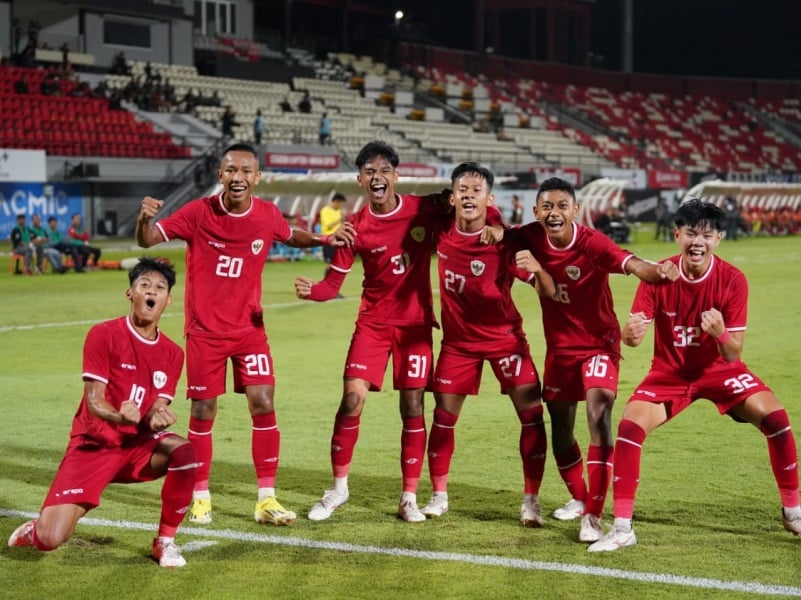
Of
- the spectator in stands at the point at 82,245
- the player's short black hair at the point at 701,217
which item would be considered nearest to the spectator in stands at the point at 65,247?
the spectator in stands at the point at 82,245

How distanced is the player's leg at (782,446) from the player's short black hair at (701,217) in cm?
92

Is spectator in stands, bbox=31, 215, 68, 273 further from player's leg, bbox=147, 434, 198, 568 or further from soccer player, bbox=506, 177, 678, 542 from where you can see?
player's leg, bbox=147, 434, 198, 568

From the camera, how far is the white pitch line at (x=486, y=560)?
538 centimetres

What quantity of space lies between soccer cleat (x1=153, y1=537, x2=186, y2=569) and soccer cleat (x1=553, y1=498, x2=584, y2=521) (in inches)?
85.2

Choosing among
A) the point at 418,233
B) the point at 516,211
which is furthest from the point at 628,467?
the point at 516,211

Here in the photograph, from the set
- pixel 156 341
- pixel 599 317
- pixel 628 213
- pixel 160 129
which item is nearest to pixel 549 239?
pixel 599 317

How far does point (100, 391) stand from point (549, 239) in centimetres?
258

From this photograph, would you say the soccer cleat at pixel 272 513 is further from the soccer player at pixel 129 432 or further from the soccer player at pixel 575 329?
the soccer player at pixel 575 329

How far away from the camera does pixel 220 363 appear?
7.02 m

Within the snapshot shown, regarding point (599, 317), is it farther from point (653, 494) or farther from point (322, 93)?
point (322, 93)

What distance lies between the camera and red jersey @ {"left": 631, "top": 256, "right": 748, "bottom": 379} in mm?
6352

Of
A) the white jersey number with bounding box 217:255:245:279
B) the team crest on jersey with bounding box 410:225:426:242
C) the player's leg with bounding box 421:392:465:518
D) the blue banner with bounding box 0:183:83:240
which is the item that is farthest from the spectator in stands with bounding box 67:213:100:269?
the player's leg with bounding box 421:392:465:518

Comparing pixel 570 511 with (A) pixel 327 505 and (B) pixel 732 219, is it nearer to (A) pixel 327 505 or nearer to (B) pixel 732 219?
(A) pixel 327 505

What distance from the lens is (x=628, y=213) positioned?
164 ft
